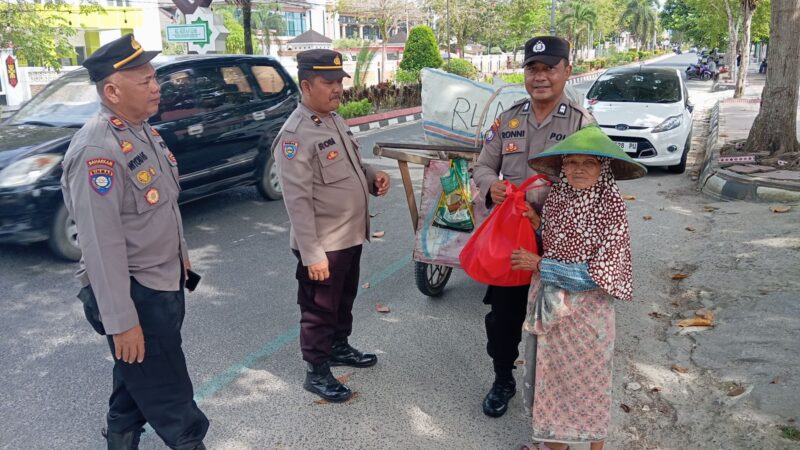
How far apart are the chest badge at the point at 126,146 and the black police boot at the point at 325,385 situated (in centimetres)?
165

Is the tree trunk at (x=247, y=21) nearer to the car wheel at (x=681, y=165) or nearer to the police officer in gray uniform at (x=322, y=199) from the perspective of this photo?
the car wheel at (x=681, y=165)

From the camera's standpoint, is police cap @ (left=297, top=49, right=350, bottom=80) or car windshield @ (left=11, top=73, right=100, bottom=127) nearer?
police cap @ (left=297, top=49, right=350, bottom=80)

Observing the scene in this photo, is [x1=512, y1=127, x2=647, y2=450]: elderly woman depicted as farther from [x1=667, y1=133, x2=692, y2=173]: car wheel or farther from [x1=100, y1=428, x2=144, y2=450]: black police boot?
[x1=667, y1=133, x2=692, y2=173]: car wheel

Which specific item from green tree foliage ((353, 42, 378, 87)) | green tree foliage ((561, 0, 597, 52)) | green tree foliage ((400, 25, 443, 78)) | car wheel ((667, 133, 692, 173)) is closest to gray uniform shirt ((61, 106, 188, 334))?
car wheel ((667, 133, 692, 173))

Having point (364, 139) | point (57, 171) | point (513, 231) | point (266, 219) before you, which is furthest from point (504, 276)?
point (364, 139)

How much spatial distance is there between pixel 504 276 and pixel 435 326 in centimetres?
166

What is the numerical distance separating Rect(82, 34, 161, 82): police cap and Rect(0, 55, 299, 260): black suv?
3.07 metres

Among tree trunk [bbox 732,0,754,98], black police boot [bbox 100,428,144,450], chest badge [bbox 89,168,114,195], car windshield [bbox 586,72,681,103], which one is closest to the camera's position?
chest badge [bbox 89,168,114,195]

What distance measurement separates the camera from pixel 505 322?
3.20 metres

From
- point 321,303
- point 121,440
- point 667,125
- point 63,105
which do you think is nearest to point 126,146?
point 121,440

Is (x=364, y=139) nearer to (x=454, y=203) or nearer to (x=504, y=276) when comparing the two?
(x=454, y=203)

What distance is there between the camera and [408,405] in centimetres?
344

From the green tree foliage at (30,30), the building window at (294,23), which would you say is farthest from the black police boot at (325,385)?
the building window at (294,23)

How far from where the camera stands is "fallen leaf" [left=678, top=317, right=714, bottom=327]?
422 cm
